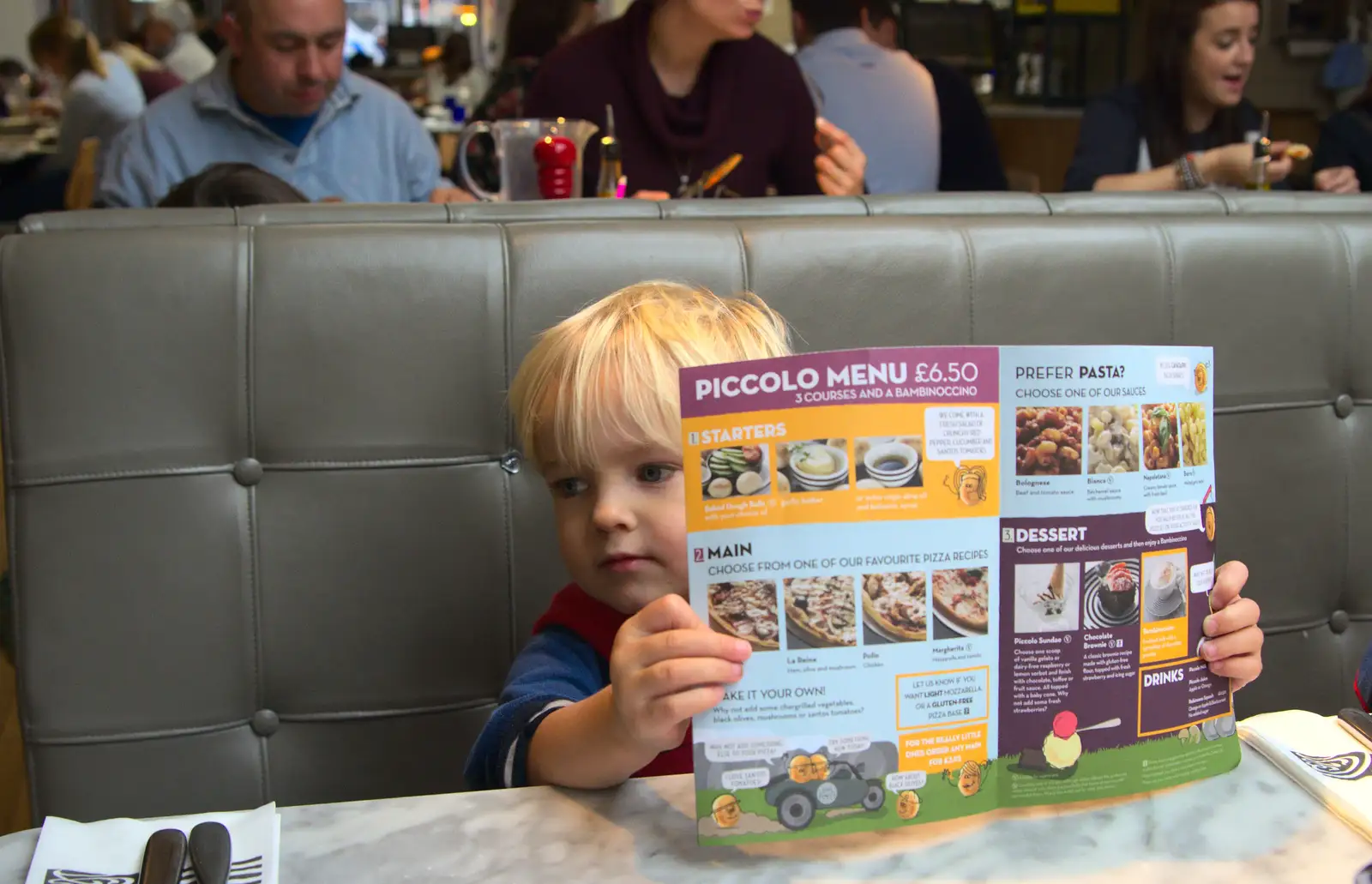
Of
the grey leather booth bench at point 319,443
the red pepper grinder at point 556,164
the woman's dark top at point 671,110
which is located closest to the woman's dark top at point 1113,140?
the woman's dark top at point 671,110

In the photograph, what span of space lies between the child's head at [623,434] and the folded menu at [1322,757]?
395mm

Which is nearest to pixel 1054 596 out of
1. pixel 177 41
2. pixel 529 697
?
pixel 529 697

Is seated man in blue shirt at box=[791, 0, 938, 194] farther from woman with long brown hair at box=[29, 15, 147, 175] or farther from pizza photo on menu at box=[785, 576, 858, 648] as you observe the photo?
woman with long brown hair at box=[29, 15, 147, 175]

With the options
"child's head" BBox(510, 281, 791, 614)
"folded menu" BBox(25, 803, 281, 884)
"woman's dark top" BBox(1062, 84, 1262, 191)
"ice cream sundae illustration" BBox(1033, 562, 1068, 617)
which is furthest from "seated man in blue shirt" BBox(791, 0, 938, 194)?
"folded menu" BBox(25, 803, 281, 884)

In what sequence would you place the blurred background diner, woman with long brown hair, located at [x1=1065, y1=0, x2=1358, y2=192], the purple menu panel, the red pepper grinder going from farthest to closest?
woman with long brown hair, located at [x1=1065, y1=0, x2=1358, y2=192] < the blurred background diner < the red pepper grinder < the purple menu panel

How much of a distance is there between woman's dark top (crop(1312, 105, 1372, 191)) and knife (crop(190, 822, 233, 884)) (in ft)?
10.1

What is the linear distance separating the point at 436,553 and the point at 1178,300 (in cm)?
87

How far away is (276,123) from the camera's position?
8.36 feet

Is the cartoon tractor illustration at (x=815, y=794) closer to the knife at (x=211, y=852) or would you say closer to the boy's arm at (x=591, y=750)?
the boy's arm at (x=591, y=750)

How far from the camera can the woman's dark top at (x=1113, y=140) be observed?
2.78 m

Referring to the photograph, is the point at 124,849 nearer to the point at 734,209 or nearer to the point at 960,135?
the point at 734,209

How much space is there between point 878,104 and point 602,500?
241 centimetres

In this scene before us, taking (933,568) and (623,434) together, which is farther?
(623,434)

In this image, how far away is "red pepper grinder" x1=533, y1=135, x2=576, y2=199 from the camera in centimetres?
189
